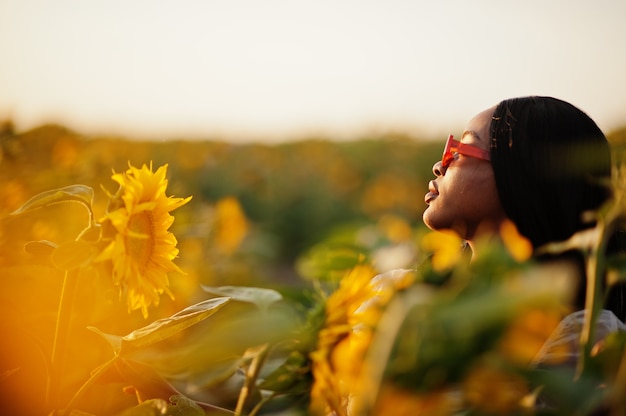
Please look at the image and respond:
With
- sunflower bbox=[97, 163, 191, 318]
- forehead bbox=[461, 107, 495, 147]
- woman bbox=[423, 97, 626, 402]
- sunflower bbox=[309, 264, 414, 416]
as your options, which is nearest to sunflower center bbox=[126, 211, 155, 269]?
sunflower bbox=[97, 163, 191, 318]

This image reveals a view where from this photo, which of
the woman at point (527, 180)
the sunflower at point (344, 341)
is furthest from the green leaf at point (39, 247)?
the woman at point (527, 180)

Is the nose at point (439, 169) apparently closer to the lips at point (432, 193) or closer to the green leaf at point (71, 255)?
the lips at point (432, 193)

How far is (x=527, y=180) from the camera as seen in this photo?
1483mm

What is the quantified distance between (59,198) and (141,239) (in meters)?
0.13

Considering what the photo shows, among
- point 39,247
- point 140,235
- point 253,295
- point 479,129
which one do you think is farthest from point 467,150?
point 39,247

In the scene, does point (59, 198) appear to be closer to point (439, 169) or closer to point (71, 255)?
point (71, 255)

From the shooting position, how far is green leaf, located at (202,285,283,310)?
927 mm

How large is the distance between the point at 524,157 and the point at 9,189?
1399 mm

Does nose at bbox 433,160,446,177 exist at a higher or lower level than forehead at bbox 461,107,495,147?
lower

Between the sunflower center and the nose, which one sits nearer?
the sunflower center

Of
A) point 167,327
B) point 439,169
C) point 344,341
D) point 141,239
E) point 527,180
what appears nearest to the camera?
point 344,341

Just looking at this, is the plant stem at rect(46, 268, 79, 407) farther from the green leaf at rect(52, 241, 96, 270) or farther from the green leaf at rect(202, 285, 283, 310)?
the green leaf at rect(202, 285, 283, 310)

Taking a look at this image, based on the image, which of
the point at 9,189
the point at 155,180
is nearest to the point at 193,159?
the point at 9,189

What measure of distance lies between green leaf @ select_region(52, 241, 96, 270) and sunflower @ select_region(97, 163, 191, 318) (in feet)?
0.08
